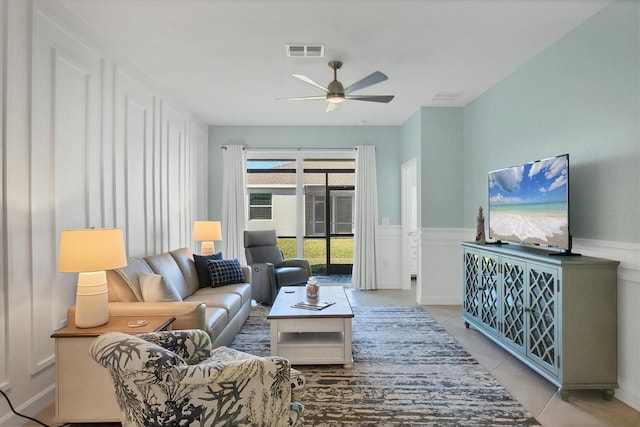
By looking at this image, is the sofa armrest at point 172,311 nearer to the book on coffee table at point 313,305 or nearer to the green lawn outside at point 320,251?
the book on coffee table at point 313,305

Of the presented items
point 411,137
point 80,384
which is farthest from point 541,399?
point 411,137

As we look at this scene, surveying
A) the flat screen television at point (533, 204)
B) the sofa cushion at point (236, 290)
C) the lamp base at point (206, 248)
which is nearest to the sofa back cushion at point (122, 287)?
the sofa cushion at point (236, 290)

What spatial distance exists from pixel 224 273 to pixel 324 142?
119 inches

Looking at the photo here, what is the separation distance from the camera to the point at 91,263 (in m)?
2.20

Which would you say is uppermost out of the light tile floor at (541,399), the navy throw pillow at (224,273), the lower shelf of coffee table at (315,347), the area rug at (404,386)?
the navy throw pillow at (224,273)

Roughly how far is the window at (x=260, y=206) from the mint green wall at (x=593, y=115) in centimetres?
409

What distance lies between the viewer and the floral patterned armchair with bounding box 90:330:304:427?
139 centimetres

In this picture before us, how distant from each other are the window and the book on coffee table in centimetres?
337

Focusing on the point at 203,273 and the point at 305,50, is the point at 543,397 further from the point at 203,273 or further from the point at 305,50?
the point at 203,273

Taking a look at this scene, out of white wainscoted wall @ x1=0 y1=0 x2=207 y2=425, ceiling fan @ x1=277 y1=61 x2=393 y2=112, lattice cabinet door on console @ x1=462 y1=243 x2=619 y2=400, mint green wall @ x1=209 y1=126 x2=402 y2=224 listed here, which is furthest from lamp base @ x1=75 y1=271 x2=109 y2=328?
mint green wall @ x1=209 y1=126 x2=402 y2=224

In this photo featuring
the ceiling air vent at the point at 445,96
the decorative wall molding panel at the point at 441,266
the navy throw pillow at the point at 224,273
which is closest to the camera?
the navy throw pillow at the point at 224,273

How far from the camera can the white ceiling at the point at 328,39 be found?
2611 mm

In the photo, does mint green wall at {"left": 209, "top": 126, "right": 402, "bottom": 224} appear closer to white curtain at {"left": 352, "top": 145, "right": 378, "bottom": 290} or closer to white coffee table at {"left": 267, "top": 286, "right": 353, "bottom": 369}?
white curtain at {"left": 352, "top": 145, "right": 378, "bottom": 290}

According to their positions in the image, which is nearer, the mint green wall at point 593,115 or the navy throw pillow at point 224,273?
the mint green wall at point 593,115
